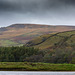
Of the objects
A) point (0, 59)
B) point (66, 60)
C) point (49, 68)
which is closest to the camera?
point (49, 68)

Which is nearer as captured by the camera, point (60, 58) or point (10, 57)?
point (60, 58)

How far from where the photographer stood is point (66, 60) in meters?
54.3

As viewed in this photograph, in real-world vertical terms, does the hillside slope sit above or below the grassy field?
below

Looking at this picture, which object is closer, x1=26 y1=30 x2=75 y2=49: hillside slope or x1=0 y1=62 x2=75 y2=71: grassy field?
x1=0 y1=62 x2=75 y2=71: grassy field

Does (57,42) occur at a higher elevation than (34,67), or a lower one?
lower

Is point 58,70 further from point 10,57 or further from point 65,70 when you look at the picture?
point 10,57

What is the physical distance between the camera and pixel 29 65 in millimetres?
41438

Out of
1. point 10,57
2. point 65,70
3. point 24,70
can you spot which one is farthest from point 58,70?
point 10,57

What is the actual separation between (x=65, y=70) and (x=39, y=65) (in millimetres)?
6353

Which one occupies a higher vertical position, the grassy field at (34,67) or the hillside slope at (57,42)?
the grassy field at (34,67)

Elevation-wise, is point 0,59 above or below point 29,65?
below

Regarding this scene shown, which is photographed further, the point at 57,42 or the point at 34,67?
the point at 57,42

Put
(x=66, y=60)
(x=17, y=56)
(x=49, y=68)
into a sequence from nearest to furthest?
(x=49, y=68) → (x=66, y=60) → (x=17, y=56)

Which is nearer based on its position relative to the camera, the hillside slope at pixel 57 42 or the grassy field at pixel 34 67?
the grassy field at pixel 34 67
